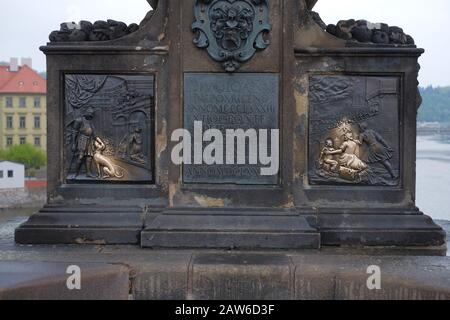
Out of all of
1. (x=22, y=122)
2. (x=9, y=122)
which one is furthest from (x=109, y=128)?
(x=9, y=122)

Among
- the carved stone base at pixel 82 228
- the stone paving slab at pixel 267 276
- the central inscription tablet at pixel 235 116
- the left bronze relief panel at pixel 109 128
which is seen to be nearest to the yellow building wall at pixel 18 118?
the left bronze relief panel at pixel 109 128

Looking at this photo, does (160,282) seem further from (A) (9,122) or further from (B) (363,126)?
(A) (9,122)

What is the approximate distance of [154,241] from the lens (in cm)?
595

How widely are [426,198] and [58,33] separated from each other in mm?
17978

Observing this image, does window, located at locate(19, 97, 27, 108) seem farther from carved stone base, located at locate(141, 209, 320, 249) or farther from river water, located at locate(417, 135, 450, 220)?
carved stone base, located at locate(141, 209, 320, 249)

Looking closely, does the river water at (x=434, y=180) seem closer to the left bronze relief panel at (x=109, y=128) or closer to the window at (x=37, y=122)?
the left bronze relief panel at (x=109, y=128)

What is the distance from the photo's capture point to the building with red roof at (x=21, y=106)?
6419 cm

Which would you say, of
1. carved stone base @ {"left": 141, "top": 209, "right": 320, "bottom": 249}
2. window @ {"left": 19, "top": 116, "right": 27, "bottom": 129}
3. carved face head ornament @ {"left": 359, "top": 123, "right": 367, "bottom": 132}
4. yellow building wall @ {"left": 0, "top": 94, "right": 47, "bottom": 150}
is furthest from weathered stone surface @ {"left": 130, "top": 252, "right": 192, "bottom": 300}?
window @ {"left": 19, "top": 116, "right": 27, "bottom": 129}

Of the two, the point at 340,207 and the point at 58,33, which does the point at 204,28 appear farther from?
the point at 340,207

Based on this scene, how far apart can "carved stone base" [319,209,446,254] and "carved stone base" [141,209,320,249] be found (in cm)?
22

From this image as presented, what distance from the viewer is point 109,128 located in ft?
20.8
